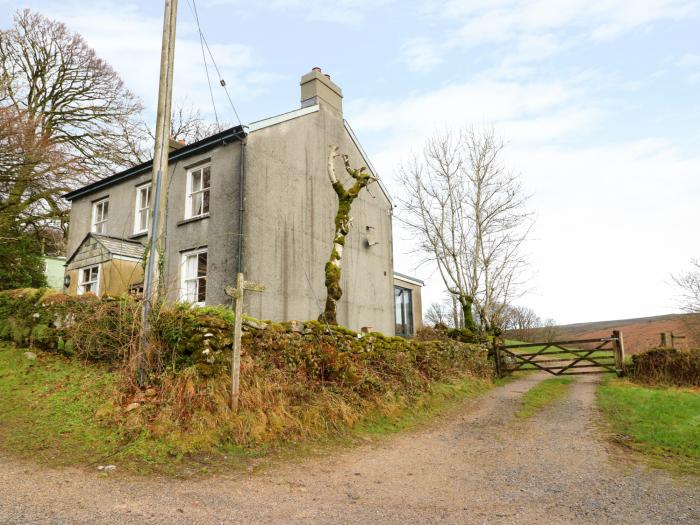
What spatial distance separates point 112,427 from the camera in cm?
700

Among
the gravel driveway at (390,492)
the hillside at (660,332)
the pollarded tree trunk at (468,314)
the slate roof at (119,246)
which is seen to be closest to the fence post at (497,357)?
the pollarded tree trunk at (468,314)

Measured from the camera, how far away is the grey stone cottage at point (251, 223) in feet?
46.9

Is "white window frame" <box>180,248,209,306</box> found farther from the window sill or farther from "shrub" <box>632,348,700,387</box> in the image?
"shrub" <box>632,348,700,387</box>

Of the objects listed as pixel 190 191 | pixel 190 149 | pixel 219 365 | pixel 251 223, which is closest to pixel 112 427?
pixel 219 365

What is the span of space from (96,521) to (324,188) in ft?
46.5

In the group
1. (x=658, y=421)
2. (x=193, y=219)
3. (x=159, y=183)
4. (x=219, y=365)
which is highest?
(x=193, y=219)

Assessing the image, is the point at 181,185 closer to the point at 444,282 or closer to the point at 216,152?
the point at 216,152

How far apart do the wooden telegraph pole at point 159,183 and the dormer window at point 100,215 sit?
1083 cm

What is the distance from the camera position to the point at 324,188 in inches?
691

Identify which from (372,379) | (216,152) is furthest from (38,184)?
(372,379)

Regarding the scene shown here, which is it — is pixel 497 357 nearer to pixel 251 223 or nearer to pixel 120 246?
pixel 251 223

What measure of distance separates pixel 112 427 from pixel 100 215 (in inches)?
558

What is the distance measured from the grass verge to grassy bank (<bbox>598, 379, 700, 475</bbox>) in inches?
47.1

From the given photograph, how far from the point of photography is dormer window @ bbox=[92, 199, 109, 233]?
18.4 m
